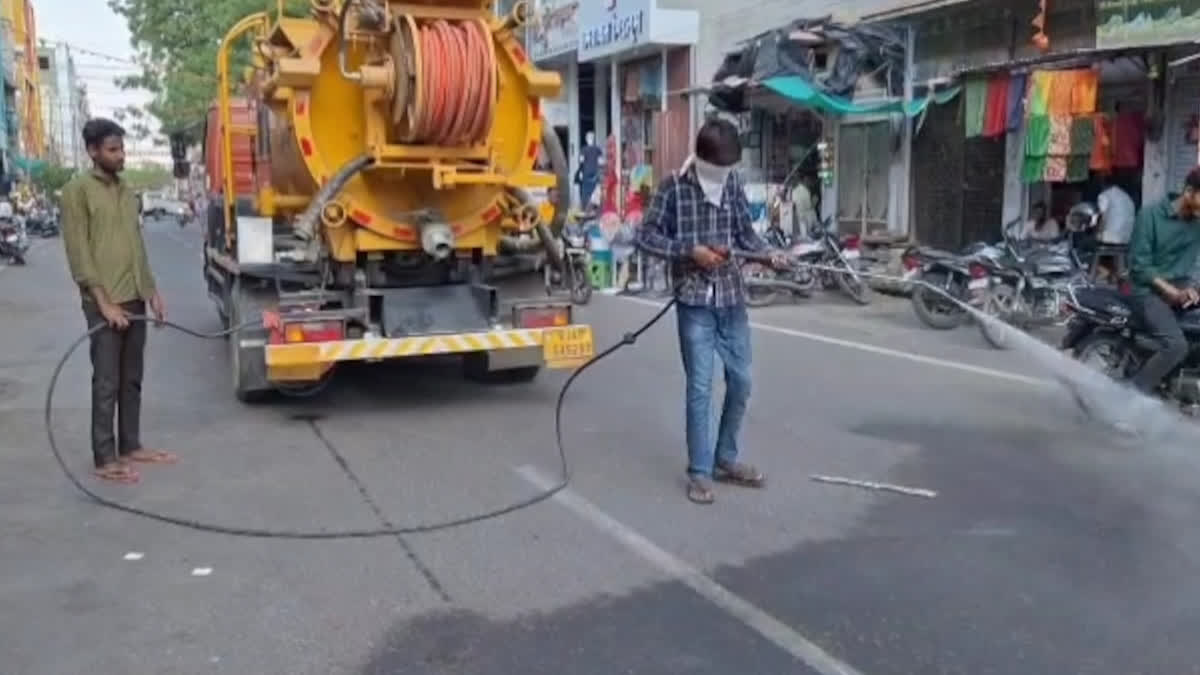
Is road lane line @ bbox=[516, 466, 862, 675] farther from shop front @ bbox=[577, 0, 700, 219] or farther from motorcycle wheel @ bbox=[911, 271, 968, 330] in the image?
shop front @ bbox=[577, 0, 700, 219]

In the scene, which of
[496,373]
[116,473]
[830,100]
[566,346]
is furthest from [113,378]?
[830,100]

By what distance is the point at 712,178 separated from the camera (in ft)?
18.8

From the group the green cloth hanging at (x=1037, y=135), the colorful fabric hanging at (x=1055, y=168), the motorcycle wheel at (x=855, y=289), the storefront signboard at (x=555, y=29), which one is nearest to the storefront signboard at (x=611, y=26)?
the storefront signboard at (x=555, y=29)

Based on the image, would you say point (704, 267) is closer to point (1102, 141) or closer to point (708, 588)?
point (708, 588)

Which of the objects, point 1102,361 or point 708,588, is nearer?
point 708,588

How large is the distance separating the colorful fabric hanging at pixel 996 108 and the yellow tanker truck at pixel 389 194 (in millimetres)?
7405

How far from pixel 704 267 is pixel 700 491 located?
3.50 feet

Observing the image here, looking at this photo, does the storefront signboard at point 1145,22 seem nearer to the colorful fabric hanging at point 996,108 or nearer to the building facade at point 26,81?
the colorful fabric hanging at point 996,108

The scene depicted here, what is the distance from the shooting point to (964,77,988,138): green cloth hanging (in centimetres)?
1436

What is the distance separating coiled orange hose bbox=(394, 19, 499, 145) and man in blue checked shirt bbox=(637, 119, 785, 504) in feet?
6.29

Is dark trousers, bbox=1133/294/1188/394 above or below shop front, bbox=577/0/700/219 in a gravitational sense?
below

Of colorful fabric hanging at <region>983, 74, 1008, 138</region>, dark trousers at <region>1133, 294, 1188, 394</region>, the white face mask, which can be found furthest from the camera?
colorful fabric hanging at <region>983, 74, 1008, 138</region>

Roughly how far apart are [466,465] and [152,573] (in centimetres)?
206

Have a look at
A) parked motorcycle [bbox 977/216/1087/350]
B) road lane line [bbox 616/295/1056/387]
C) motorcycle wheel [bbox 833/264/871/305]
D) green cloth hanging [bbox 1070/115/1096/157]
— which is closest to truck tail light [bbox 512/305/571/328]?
road lane line [bbox 616/295/1056/387]
